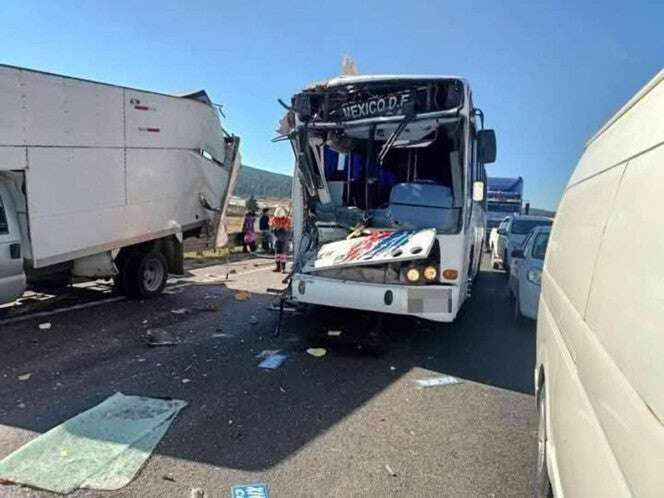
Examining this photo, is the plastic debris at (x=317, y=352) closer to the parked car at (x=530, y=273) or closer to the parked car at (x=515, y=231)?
the parked car at (x=530, y=273)

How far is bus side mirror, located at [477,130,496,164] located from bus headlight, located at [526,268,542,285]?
1662 millimetres

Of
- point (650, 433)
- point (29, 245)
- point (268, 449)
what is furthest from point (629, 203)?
point (29, 245)

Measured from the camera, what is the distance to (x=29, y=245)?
7203 millimetres

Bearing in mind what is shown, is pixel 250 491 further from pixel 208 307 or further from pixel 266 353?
pixel 208 307

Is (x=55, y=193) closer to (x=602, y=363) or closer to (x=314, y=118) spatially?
(x=314, y=118)

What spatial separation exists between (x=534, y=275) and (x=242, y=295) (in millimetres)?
5120

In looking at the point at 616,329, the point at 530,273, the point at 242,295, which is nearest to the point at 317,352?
the point at 530,273

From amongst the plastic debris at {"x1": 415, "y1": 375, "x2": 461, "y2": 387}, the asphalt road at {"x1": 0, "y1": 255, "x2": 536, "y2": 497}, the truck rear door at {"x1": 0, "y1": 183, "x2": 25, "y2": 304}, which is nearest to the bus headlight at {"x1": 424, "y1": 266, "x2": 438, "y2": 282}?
the asphalt road at {"x1": 0, "y1": 255, "x2": 536, "y2": 497}

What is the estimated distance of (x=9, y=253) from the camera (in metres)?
6.89

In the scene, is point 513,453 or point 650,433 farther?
point 513,453

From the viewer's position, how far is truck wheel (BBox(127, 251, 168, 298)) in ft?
30.5

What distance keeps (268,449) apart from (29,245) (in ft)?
16.6

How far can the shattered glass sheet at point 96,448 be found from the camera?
3373 millimetres

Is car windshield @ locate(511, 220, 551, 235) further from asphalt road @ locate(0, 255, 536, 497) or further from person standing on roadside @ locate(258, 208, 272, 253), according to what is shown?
person standing on roadside @ locate(258, 208, 272, 253)
